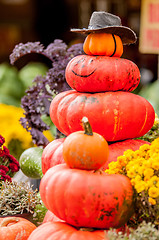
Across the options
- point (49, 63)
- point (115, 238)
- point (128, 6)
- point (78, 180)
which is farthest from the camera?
point (49, 63)

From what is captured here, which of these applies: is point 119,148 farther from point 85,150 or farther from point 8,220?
point 8,220

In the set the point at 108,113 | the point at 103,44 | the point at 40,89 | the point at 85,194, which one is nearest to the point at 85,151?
the point at 85,194

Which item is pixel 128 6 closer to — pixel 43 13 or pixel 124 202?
pixel 43 13

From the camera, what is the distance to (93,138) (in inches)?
52.5

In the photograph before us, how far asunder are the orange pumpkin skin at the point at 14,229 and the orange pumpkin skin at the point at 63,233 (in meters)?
0.23

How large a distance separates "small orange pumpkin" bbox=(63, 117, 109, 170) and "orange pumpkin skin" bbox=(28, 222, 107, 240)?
0.24m

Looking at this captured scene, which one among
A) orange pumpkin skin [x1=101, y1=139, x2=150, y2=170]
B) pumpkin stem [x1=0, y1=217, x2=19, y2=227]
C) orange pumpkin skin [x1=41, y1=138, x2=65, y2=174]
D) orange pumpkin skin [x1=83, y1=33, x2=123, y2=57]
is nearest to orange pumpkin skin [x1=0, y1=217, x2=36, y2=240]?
pumpkin stem [x1=0, y1=217, x2=19, y2=227]

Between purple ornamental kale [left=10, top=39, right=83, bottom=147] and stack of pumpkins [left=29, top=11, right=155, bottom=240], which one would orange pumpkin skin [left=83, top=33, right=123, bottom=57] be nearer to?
stack of pumpkins [left=29, top=11, right=155, bottom=240]

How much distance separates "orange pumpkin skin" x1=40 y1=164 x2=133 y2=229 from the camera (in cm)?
127

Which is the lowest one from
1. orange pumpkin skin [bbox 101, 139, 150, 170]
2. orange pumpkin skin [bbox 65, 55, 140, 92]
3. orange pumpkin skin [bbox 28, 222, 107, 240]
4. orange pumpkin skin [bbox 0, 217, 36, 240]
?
orange pumpkin skin [bbox 0, 217, 36, 240]

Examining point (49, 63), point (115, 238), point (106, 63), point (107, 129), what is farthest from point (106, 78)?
point (49, 63)

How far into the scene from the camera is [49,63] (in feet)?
16.7

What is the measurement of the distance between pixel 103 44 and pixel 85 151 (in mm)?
A: 708

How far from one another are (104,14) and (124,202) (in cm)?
99
